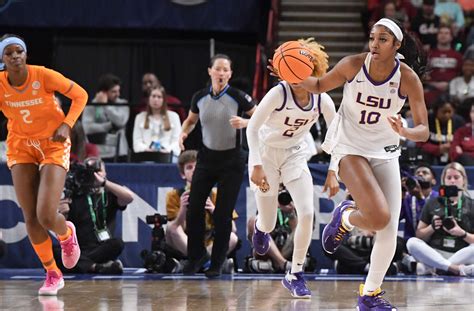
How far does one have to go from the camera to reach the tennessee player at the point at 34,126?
873cm

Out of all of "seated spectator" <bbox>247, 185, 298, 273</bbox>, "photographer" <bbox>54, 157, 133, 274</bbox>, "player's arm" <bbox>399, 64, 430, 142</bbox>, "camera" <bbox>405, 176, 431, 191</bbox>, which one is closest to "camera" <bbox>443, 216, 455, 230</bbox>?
"camera" <bbox>405, 176, 431, 191</bbox>

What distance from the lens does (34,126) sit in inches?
348

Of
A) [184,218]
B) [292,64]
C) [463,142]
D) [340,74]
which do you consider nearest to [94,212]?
[184,218]

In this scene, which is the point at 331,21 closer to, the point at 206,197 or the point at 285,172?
the point at 206,197

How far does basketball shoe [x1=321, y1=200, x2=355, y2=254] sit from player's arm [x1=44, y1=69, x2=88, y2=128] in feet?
7.72

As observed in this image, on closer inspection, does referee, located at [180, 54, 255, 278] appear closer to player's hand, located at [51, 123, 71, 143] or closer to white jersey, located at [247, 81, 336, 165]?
white jersey, located at [247, 81, 336, 165]

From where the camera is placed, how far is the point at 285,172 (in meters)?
9.00

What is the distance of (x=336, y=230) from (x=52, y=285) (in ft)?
8.19

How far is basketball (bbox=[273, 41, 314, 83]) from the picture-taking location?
7.52 meters

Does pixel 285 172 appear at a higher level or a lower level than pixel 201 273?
higher

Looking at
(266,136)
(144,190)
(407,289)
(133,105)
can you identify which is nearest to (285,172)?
(266,136)

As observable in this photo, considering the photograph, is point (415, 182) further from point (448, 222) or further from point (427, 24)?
point (427, 24)

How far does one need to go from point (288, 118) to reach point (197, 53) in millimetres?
7769

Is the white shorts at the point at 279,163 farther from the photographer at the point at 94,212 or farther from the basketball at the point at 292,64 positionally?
the photographer at the point at 94,212
